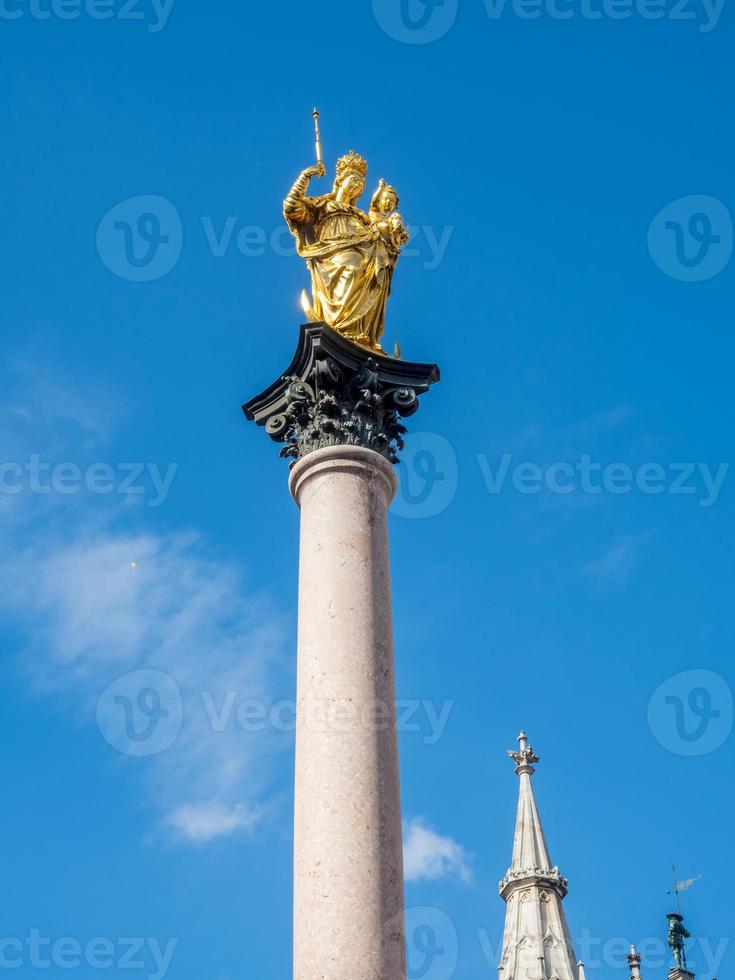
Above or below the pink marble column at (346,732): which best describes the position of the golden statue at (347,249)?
above

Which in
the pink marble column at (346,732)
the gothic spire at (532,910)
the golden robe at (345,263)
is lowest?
the pink marble column at (346,732)

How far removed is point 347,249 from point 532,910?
33625 mm

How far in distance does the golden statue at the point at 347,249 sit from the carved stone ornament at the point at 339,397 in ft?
1.61

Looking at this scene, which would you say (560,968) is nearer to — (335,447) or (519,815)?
(519,815)

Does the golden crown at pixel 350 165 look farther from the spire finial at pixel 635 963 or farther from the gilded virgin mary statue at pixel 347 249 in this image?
the spire finial at pixel 635 963

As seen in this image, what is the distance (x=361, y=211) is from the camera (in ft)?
80.1

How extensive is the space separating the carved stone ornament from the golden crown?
3.33m

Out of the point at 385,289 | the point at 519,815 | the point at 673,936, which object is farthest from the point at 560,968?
the point at 385,289

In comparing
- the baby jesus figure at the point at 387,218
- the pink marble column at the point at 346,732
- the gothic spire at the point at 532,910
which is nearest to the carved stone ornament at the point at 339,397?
the pink marble column at the point at 346,732

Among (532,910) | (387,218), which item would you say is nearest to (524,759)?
(532,910)

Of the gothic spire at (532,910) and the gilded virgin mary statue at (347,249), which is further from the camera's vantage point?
the gothic spire at (532,910)

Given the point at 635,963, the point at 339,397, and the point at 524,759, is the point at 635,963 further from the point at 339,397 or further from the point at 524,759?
the point at 339,397

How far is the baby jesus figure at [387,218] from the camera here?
78.9 ft

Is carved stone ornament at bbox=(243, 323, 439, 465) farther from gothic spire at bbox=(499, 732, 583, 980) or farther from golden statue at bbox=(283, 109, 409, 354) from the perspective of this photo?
gothic spire at bbox=(499, 732, 583, 980)
